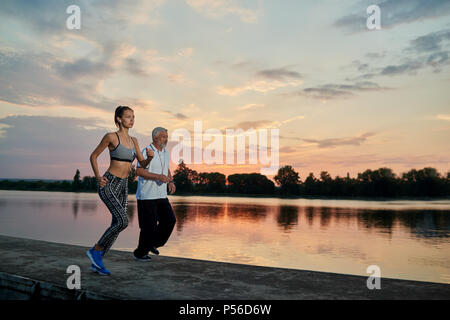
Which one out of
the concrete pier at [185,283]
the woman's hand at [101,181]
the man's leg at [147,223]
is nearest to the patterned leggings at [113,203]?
the woman's hand at [101,181]

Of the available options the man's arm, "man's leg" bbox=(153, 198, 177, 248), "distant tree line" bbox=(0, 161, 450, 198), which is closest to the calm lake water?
"man's leg" bbox=(153, 198, 177, 248)

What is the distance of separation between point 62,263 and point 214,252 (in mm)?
11528

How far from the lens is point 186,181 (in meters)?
144

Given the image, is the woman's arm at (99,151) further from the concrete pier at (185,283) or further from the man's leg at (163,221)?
the man's leg at (163,221)

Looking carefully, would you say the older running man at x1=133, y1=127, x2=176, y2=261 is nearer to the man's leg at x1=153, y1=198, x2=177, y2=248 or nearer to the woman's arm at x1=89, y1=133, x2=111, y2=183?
the man's leg at x1=153, y1=198, x2=177, y2=248

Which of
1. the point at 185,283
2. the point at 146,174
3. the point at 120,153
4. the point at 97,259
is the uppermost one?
the point at 120,153

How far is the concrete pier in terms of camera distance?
14.6 feet

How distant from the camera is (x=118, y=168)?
18.4ft

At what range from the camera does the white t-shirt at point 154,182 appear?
6492mm

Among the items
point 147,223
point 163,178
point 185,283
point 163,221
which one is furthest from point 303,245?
point 185,283

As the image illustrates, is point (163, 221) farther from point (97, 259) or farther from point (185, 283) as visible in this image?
point (185, 283)

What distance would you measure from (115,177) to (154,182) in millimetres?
1049
